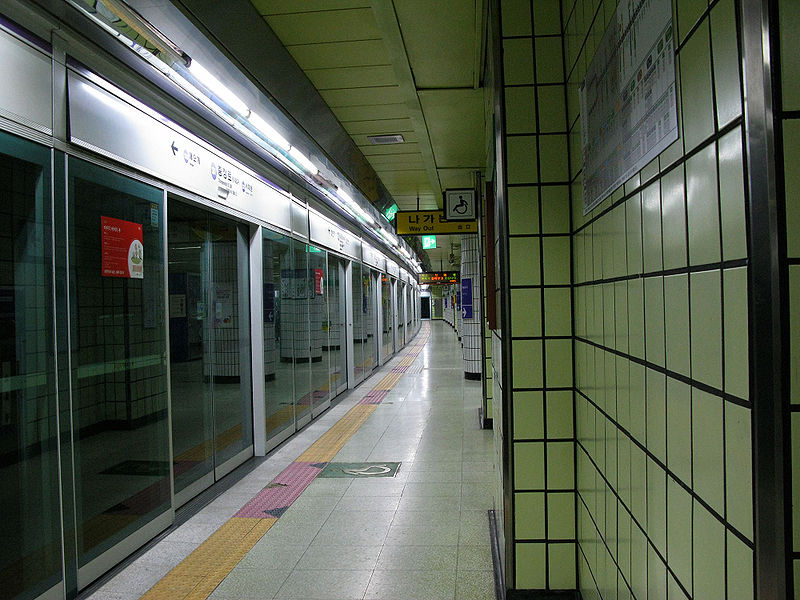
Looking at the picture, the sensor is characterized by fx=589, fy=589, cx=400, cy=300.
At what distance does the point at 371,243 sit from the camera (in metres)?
11.7

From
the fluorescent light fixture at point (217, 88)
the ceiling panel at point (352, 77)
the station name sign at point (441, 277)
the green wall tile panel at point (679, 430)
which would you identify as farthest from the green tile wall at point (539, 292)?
the station name sign at point (441, 277)

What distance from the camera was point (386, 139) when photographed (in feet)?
20.9

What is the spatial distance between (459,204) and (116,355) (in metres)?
4.43

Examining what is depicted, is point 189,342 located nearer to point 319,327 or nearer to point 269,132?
point 269,132

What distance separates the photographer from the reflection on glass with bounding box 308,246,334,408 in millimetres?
7027

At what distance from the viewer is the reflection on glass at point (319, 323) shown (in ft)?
23.1

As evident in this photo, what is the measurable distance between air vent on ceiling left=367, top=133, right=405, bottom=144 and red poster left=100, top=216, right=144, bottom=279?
136 inches

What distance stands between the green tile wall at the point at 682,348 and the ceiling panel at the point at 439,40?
1326mm

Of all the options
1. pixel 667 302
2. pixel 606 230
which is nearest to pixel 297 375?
pixel 606 230

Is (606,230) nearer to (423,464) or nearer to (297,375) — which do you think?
(423,464)

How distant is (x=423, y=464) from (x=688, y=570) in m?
3.85

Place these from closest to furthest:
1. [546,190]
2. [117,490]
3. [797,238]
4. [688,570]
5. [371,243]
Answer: [797,238]
[688,570]
[546,190]
[117,490]
[371,243]

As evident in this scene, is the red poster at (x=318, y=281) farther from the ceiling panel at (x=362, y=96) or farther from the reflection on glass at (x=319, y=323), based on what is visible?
the ceiling panel at (x=362, y=96)

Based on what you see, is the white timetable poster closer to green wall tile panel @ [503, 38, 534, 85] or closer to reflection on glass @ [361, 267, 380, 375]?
green wall tile panel @ [503, 38, 534, 85]
